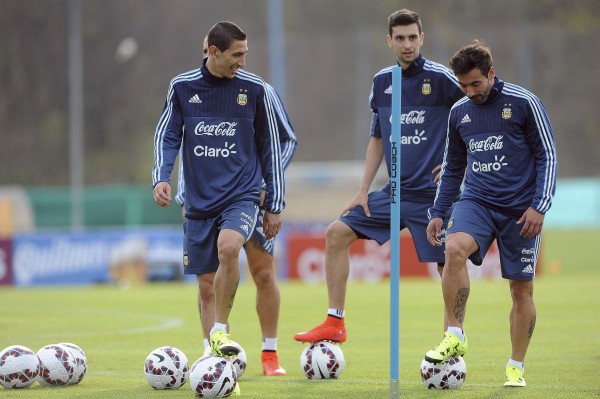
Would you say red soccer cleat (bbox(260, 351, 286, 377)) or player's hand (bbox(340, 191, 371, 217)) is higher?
player's hand (bbox(340, 191, 371, 217))

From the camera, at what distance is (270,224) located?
8.80 meters

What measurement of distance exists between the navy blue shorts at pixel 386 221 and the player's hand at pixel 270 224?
2.38ft

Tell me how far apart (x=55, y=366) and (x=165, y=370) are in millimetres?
884

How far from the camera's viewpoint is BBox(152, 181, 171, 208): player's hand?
26.8 feet

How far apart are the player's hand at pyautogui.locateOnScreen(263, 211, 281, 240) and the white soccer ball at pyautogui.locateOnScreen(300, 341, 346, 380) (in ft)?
3.11

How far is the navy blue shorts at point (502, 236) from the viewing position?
8047 mm

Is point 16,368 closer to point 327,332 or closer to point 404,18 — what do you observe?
point 327,332

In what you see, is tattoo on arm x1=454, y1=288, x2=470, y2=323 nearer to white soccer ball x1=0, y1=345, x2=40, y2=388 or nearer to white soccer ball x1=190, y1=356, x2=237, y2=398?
white soccer ball x1=190, y1=356, x2=237, y2=398

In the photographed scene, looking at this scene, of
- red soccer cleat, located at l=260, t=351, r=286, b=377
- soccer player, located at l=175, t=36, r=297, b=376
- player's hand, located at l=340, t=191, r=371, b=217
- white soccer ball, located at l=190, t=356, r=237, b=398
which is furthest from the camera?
player's hand, located at l=340, t=191, r=371, b=217

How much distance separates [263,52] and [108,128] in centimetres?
656

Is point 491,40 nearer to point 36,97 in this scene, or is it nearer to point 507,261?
point 36,97

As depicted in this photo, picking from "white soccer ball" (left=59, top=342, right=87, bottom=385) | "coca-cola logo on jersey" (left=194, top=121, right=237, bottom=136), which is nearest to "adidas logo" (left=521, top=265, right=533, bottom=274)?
"coca-cola logo on jersey" (left=194, top=121, right=237, bottom=136)

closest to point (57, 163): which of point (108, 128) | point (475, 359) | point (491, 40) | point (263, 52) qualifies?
point (108, 128)

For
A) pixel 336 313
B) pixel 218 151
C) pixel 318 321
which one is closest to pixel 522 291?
pixel 336 313
